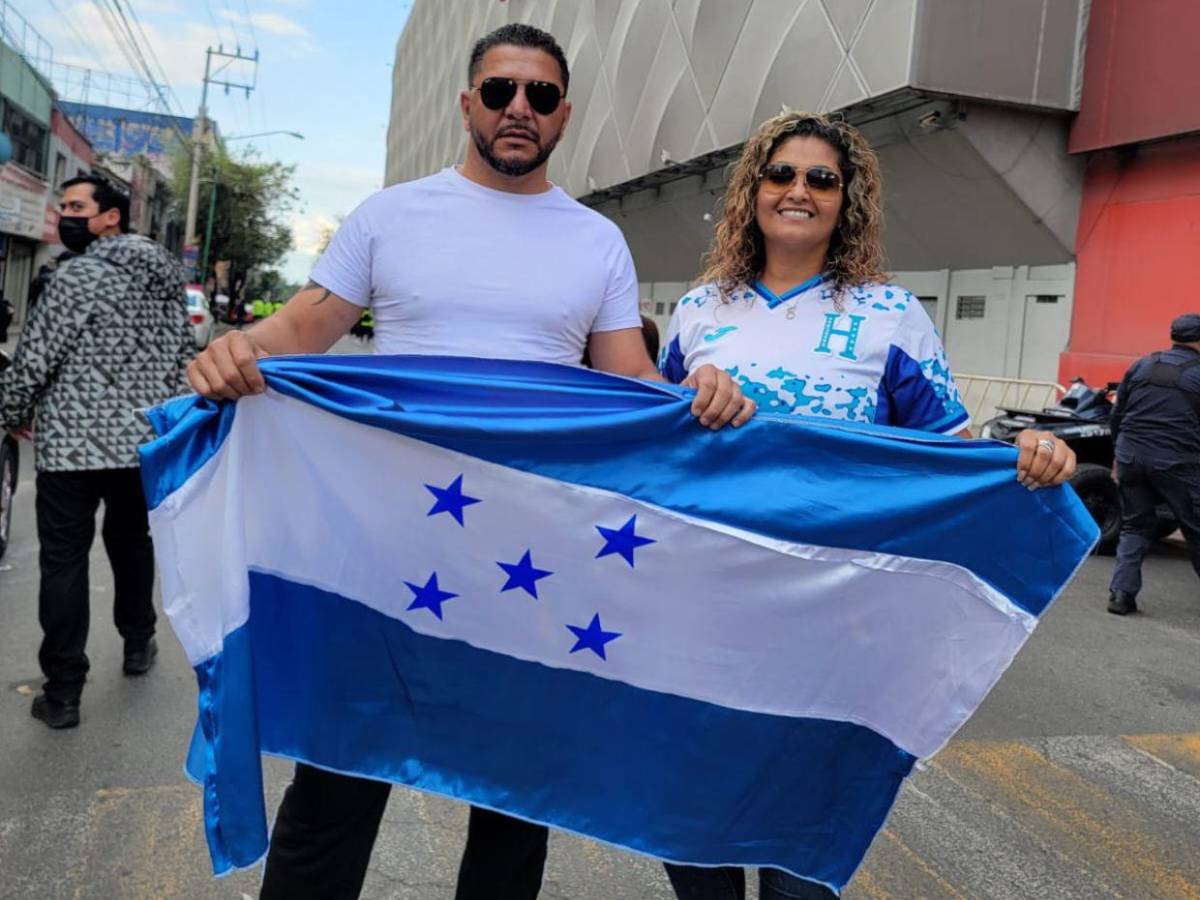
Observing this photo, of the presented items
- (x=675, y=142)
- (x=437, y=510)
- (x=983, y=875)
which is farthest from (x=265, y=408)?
(x=675, y=142)

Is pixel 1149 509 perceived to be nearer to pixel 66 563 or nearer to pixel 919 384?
pixel 919 384

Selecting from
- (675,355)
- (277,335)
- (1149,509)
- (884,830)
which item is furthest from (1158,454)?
(277,335)

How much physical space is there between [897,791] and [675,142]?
68.1 ft

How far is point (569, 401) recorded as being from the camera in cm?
233

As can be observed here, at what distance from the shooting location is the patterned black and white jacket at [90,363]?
4070 millimetres

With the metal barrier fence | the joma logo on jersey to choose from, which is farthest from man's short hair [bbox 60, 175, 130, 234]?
the metal barrier fence

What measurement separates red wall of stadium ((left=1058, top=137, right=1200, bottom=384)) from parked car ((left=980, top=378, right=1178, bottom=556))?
241 centimetres

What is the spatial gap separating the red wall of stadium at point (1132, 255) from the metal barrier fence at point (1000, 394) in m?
0.36

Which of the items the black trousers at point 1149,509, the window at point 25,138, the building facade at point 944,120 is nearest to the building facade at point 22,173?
the window at point 25,138

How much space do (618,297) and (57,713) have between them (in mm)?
3004

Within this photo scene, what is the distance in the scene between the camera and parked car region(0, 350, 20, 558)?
6.57 meters

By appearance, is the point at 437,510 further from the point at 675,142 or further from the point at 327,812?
the point at 675,142

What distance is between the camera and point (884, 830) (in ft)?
12.2

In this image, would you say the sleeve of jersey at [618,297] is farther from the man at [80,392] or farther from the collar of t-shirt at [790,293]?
the man at [80,392]
